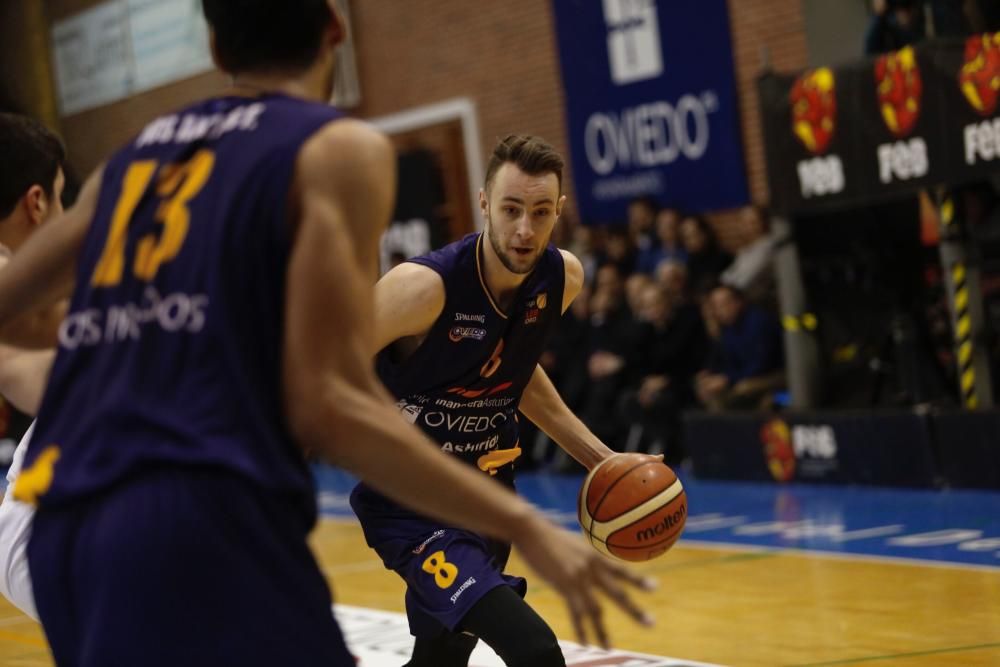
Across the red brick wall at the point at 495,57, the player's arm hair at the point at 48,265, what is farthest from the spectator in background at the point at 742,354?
the player's arm hair at the point at 48,265

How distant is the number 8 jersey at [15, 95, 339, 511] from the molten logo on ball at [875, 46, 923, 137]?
7814 mm

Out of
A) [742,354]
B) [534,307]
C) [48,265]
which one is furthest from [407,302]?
[742,354]

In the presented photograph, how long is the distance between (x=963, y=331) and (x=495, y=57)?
7243 mm

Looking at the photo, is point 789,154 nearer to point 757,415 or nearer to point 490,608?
point 757,415

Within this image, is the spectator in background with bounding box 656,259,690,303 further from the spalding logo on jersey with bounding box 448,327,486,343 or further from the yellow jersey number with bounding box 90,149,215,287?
the yellow jersey number with bounding box 90,149,215,287

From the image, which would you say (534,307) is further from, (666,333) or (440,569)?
(666,333)

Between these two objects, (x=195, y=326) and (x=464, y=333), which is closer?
(x=195, y=326)

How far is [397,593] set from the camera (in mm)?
7977

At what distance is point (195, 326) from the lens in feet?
6.98

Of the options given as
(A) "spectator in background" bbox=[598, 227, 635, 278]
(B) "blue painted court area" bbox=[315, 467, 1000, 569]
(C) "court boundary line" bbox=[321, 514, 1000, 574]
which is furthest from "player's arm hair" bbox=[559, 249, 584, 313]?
(A) "spectator in background" bbox=[598, 227, 635, 278]

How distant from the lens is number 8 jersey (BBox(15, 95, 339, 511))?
2.12 metres

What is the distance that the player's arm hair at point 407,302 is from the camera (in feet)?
14.1

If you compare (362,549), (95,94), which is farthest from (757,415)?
(95,94)

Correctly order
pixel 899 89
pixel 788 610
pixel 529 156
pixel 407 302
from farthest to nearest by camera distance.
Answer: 1. pixel 899 89
2. pixel 788 610
3. pixel 529 156
4. pixel 407 302
